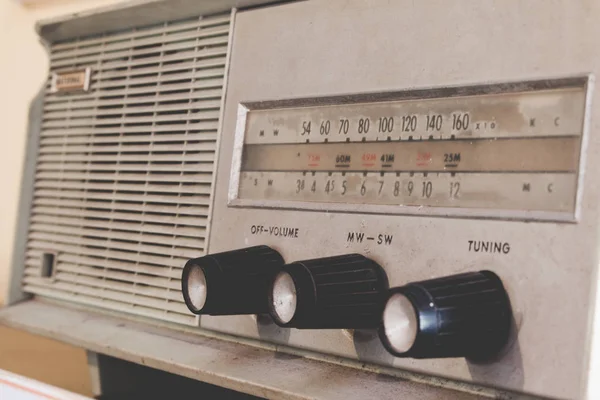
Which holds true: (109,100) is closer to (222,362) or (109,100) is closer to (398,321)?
(222,362)

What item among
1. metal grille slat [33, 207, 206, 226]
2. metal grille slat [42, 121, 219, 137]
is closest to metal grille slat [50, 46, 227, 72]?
metal grille slat [42, 121, 219, 137]

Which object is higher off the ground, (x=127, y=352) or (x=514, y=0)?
(x=514, y=0)

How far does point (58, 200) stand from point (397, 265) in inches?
27.1

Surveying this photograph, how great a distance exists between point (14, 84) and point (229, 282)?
1.17m

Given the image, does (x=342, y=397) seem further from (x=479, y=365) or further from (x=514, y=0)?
(x=514, y=0)

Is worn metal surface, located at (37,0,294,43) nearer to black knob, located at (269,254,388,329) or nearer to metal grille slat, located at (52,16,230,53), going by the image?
metal grille slat, located at (52,16,230,53)

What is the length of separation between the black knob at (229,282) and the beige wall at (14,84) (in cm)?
101

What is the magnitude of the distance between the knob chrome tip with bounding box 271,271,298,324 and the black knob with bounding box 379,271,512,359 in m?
0.12

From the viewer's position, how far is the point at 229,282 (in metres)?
0.77

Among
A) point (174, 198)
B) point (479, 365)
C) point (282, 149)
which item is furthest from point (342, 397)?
point (174, 198)

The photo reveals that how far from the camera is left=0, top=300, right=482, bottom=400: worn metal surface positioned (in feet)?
2.28

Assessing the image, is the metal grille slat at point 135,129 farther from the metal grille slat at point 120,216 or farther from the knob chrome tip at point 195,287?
the knob chrome tip at point 195,287

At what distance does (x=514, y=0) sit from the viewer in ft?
2.26

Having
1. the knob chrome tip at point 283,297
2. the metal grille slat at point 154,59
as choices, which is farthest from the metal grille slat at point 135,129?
the knob chrome tip at point 283,297
